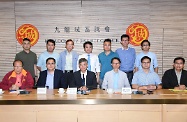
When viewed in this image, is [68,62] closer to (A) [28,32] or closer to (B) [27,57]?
(B) [27,57]

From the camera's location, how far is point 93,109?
271 cm

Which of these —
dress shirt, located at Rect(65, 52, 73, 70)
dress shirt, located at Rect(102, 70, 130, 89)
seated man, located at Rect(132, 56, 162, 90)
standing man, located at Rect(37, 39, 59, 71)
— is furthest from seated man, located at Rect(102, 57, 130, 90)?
standing man, located at Rect(37, 39, 59, 71)

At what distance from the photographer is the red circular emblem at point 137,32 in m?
5.42

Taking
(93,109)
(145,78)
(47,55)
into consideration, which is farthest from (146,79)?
(47,55)

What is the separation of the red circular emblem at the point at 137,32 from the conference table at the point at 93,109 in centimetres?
288

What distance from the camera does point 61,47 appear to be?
18.2 ft

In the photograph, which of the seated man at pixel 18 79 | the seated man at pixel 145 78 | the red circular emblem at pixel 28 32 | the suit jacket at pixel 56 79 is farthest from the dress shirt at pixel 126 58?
the red circular emblem at pixel 28 32

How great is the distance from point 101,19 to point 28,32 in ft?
5.54

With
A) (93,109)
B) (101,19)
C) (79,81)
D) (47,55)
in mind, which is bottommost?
(93,109)

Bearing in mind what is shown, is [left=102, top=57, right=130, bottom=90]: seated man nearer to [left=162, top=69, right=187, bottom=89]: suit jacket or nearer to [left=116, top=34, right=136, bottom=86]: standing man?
[left=162, top=69, right=187, bottom=89]: suit jacket

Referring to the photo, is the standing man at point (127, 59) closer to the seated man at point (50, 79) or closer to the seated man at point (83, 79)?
the seated man at point (83, 79)

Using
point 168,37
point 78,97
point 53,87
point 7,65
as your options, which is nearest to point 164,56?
point 168,37

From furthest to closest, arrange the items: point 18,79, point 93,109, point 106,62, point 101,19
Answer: point 101,19 → point 106,62 → point 18,79 → point 93,109

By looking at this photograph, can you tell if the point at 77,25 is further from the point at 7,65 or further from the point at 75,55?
the point at 7,65
